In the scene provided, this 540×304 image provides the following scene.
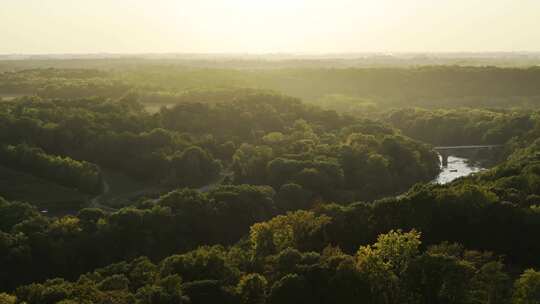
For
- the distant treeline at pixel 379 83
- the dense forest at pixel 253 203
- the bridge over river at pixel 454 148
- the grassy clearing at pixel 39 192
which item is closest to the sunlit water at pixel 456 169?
the dense forest at pixel 253 203

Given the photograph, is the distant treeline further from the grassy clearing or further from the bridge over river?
the grassy clearing

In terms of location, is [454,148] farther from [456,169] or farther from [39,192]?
[39,192]

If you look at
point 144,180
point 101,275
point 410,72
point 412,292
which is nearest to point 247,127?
point 144,180

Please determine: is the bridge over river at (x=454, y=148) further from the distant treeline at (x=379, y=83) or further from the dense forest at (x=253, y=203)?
the distant treeline at (x=379, y=83)

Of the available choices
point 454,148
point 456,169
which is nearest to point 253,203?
point 456,169

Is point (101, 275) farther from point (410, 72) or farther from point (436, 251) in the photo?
point (410, 72)

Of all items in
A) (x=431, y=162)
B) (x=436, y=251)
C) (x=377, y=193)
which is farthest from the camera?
(x=431, y=162)
